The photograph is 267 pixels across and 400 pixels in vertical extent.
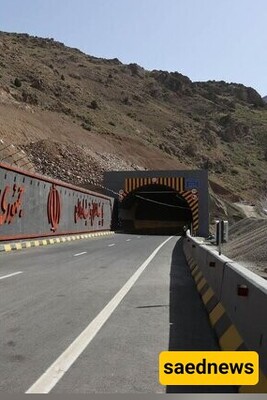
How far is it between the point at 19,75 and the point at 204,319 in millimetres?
82401

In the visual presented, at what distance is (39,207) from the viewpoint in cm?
3112

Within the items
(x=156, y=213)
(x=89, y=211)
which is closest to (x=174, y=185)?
(x=156, y=213)

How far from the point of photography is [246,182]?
97.2 meters

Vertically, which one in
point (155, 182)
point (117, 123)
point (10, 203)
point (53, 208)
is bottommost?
point (53, 208)

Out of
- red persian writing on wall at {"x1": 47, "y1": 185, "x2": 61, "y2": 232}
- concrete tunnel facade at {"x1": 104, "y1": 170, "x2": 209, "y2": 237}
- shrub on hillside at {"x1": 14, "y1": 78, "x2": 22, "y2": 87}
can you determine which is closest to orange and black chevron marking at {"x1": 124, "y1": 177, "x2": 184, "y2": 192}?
concrete tunnel facade at {"x1": 104, "y1": 170, "x2": 209, "y2": 237}

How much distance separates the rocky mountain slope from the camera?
6300 centimetres

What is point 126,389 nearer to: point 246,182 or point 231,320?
point 231,320

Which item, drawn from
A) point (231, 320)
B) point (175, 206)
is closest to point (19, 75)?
point (175, 206)

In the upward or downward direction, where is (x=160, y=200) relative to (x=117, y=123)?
downward

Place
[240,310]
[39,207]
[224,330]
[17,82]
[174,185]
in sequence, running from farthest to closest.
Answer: [17,82]
[174,185]
[39,207]
[224,330]
[240,310]

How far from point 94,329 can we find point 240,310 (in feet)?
7.79

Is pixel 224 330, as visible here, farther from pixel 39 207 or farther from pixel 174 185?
pixel 174 185

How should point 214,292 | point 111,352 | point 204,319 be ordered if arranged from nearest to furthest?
point 111,352
point 204,319
point 214,292

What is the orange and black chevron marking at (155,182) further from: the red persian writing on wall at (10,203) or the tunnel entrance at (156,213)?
the red persian writing on wall at (10,203)
